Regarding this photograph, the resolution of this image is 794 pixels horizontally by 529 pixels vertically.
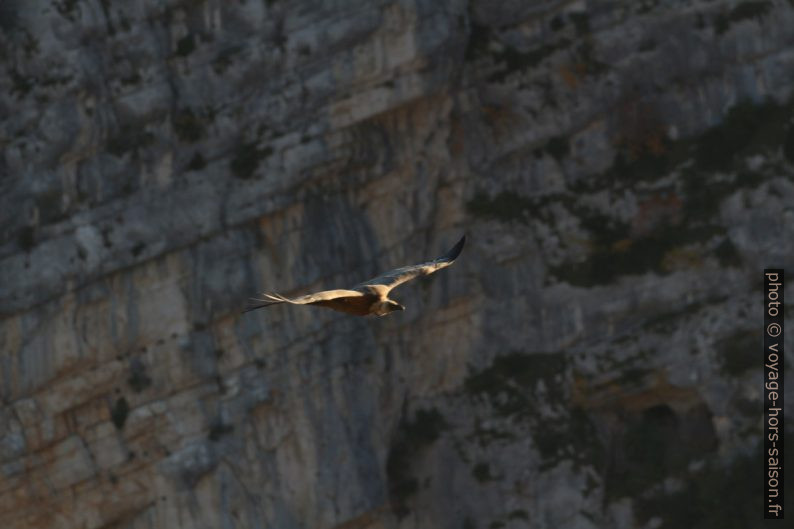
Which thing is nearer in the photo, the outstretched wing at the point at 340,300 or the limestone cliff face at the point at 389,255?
the outstretched wing at the point at 340,300

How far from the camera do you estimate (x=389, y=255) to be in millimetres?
49875

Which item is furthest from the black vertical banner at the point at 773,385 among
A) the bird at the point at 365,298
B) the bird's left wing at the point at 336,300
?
the bird's left wing at the point at 336,300

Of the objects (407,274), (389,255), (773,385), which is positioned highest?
(389,255)

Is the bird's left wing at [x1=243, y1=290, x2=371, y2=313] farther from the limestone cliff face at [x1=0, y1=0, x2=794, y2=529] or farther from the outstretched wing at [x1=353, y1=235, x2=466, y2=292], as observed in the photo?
the limestone cliff face at [x1=0, y1=0, x2=794, y2=529]

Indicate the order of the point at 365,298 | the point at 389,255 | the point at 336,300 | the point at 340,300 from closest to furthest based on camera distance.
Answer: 1. the point at 336,300
2. the point at 340,300
3. the point at 365,298
4. the point at 389,255

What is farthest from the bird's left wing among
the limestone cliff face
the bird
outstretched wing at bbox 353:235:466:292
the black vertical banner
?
the black vertical banner

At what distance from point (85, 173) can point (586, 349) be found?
11152mm

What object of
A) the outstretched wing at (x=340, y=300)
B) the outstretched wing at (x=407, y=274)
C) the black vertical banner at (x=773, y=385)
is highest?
the outstretched wing at (x=407, y=274)

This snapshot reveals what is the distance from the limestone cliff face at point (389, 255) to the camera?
48.1 metres

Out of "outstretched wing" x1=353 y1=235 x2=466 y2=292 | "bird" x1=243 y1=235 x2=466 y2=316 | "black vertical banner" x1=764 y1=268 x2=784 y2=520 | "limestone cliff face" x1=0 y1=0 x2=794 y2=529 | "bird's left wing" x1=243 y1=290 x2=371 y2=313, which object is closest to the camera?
"bird's left wing" x1=243 y1=290 x2=371 y2=313

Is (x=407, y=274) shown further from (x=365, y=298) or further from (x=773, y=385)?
(x=773, y=385)

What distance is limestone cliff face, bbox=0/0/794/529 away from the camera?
4809cm

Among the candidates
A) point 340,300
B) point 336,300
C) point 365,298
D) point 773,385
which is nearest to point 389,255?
point 773,385

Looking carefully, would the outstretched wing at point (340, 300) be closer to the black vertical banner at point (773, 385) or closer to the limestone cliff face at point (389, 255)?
the limestone cliff face at point (389, 255)
